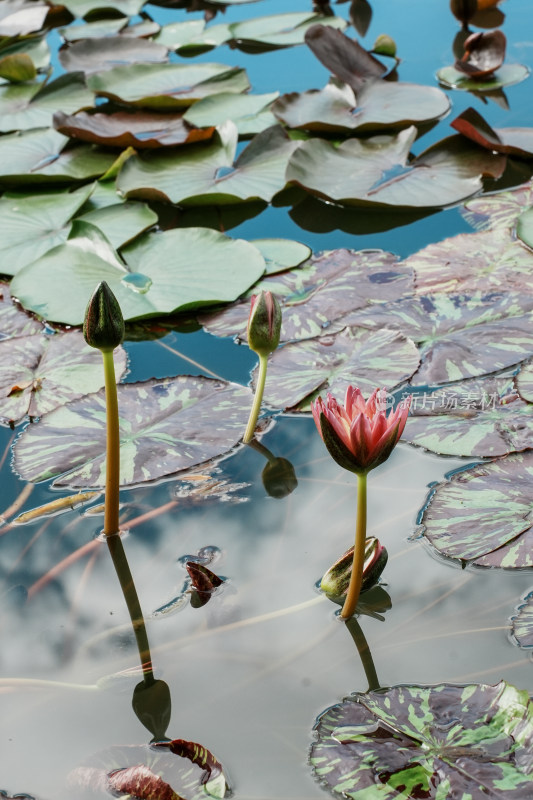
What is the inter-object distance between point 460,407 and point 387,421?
2.22ft

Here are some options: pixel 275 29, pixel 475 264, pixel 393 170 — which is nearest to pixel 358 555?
pixel 475 264

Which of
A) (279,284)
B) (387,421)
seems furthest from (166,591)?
(279,284)

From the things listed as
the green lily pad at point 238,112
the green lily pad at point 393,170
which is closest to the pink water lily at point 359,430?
the green lily pad at point 393,170

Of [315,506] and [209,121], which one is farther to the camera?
[209,121]

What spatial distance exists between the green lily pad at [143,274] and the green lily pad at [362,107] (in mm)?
940

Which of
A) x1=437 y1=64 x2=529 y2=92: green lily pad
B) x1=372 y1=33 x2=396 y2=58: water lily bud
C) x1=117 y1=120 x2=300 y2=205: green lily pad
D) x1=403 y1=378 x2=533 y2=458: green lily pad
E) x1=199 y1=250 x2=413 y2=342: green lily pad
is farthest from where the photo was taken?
x1=372 y1=33 x2=396 y2=58: water lily bud

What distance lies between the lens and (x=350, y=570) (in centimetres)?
148

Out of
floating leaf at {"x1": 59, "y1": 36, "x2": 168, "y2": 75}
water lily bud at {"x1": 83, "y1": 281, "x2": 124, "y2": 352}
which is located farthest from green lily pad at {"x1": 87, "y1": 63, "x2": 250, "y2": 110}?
water lily bud at {"x1": 83, "y1": 281, "x2": 124, "y2": 352}

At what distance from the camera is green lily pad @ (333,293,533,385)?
1.99 m

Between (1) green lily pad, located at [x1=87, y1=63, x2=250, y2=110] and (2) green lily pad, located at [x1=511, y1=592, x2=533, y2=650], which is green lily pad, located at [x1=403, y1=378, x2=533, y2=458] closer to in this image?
(2) green lily pad, located at [x1=511, y1=592, x2=533, y2=650]

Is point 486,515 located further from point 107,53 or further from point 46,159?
point 107,53

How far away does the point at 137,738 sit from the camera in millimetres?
1287

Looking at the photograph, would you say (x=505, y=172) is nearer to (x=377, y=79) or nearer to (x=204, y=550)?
(x=377, y=79)

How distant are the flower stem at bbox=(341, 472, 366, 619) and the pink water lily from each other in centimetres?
3
